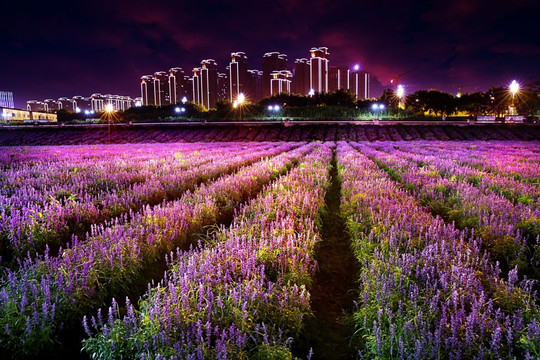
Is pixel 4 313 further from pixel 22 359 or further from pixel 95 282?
pixel 95 282

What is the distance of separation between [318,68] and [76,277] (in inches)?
8203

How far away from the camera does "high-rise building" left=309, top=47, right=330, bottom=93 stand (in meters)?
192

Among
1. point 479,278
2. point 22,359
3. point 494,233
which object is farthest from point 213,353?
point 494,233

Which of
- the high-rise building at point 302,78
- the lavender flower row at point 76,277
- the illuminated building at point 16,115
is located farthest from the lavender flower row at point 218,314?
the high-rise building at point 302,78

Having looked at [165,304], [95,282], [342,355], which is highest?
[165,304]

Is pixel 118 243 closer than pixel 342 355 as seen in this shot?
No

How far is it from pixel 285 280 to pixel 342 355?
0.95m

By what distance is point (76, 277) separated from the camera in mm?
3168

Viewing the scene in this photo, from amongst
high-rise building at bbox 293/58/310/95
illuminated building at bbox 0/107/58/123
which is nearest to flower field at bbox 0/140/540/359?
illuminated building at bbox 0/107/58/123

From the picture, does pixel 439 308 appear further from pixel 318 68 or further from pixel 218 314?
pixel 318 68

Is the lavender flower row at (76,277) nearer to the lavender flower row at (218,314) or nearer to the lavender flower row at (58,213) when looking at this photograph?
the lavender flower row at (218,314)

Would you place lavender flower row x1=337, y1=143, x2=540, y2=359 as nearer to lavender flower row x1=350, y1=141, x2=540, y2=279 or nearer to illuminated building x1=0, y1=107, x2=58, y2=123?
lavender flower row x1=350, y1=141, x2=540, y2=279

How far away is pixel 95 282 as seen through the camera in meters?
3.35

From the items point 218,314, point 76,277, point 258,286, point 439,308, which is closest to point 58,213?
point 76,277
